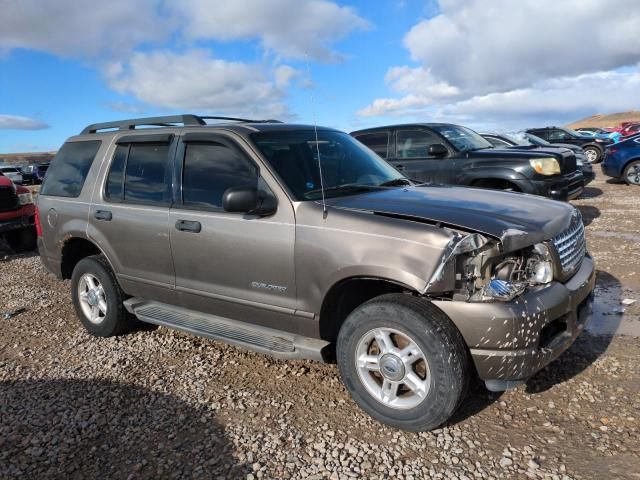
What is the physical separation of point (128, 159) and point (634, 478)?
4.38m

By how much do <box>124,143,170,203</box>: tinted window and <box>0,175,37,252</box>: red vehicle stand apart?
18.6 ft

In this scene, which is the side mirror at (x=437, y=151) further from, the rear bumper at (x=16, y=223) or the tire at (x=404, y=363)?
the rear bumper at (x=16, y=223)

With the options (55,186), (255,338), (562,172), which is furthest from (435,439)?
(562,172)

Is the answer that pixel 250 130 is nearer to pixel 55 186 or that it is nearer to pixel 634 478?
pixel 55 186

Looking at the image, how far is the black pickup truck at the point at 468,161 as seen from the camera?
7.96 meters

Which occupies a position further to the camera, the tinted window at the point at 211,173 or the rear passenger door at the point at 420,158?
the rear passenger door at the point at 420,158

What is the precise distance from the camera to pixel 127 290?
471cm

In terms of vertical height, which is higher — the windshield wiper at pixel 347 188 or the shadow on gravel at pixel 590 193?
the windshield wiper at pixel 347 188

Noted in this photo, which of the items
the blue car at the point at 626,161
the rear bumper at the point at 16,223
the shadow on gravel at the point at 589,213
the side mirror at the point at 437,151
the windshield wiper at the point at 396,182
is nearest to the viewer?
the windshield wiper at the point at 396,182

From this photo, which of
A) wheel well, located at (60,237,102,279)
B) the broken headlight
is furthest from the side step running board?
the broken headlight

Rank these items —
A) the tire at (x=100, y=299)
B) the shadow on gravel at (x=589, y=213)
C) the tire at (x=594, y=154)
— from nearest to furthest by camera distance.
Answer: the tire at (x=100, y=299)
the shadow on gravel at (x=589, y=213)
the tire at (x=594, y=154)

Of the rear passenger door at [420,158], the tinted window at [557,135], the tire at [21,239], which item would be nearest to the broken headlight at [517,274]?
the rear passenger door at [420,158]

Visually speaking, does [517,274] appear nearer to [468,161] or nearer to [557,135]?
[468,161]

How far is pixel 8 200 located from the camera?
9164 millimetres
